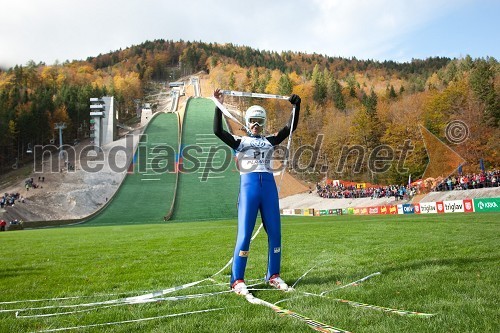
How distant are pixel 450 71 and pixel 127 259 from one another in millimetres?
89926

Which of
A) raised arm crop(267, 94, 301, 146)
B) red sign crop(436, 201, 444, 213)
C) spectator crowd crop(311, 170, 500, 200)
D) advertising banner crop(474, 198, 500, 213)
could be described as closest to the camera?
raised arm crop(267, 94, 301, 146)

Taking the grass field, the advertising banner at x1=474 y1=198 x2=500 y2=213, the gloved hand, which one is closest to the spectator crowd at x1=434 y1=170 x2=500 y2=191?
the advertising banner at x1=474 y1=198 x2=500 y2=213

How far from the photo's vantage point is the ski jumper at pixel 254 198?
20.2 ft

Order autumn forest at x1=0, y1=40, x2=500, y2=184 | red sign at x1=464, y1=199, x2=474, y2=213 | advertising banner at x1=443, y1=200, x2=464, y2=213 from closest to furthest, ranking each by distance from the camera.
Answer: red sign at x1=464, y1=199, x2=474, y2=213
advertising banner at x1=443, y1=200, x2=464, y2=213
autumn forest at x1=0, y1=40, x2=500, y2=184

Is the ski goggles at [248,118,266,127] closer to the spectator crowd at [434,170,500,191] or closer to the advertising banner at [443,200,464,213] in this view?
the advertising banner at [443,200,464,213]

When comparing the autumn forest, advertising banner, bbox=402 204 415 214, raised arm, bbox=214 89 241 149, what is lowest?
advertising banner, bbox=402 204 415 214

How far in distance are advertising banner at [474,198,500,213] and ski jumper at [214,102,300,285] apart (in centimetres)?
2663

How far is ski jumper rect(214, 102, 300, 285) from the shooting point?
616 cm

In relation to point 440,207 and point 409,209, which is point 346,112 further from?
point 440,207

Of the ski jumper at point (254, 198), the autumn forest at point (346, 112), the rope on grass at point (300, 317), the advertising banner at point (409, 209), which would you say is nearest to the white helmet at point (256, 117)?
the ski jumper at point (254, 198)

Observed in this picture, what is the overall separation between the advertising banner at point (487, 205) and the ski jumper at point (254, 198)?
1048 inches

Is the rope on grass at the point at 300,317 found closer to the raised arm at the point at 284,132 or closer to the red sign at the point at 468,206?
the raised arm at the point at 284,132

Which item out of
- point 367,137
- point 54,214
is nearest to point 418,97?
point 367,137

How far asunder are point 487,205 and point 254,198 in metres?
27.5
